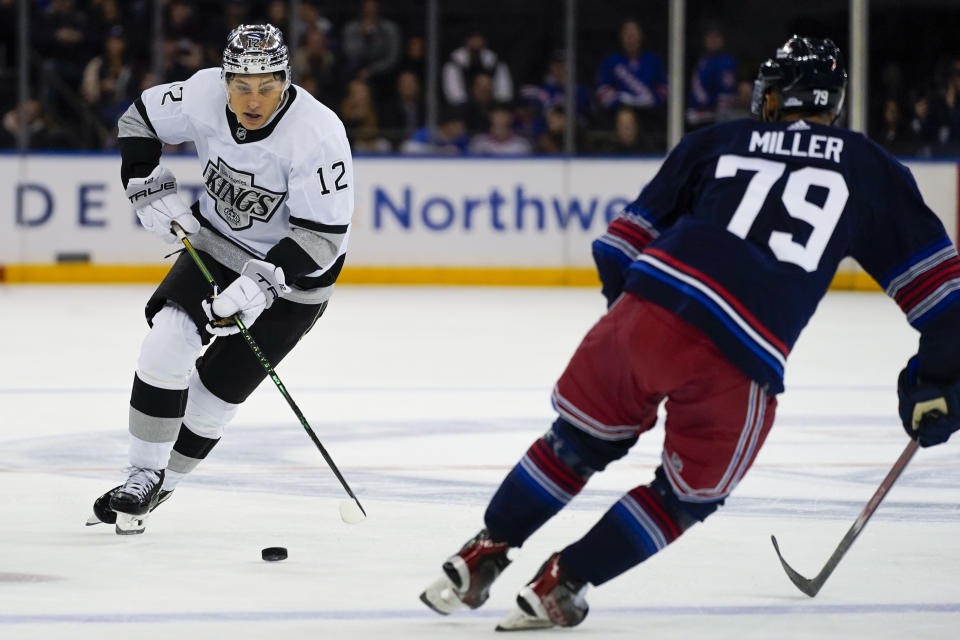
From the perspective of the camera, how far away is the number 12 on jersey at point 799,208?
8.82 feet

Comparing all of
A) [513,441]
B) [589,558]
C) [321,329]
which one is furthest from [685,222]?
[321,329]

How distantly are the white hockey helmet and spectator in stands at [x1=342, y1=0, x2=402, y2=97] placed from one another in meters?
7.87

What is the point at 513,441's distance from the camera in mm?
5121

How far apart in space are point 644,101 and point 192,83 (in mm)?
7768

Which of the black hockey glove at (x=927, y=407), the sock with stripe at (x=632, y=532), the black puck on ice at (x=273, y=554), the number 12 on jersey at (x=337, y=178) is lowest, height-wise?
the black puck on ice at (x=273, y=554)

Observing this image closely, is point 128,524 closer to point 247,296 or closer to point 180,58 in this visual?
point 247,296

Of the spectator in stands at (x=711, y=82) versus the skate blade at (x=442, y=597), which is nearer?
→ the skate blade at (x=442, y=597)

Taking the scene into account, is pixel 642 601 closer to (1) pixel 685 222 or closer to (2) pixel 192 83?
(1) pixel 685 222

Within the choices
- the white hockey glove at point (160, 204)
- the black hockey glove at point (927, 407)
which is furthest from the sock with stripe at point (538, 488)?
the white hockey glove at point (160, 204)

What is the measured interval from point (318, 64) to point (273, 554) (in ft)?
26.9

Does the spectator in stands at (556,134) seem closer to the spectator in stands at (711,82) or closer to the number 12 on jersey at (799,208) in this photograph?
the spectator in stands at (711,82)

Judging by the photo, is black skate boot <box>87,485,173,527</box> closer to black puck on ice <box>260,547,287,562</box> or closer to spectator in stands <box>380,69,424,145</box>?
black puck on ice <box>260,547,287,562</box>

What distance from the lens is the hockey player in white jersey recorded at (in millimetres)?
3619

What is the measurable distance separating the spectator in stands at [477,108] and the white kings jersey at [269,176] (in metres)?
7.55
